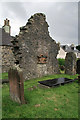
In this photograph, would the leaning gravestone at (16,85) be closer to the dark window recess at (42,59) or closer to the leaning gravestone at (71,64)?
the dark window recess at (42,59)

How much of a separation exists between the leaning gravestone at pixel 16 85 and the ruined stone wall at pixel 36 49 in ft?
13.9

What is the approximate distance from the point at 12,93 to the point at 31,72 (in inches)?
206

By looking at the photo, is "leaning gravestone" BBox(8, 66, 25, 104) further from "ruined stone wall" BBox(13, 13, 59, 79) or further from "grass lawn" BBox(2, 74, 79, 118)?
"ruined stone wall" BBox(13, 13, 59, 79)

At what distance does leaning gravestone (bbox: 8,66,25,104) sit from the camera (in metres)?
4.85

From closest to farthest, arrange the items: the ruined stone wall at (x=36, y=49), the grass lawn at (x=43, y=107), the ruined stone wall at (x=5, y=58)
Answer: the grass lawn at (x=43, y=107) → the ruined stone wall at (x=36, y=49) → the ruined stone wall at (x=5, y=58)

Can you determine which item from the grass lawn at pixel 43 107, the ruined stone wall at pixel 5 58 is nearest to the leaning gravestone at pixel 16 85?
the grass lawn at pixel 43 107

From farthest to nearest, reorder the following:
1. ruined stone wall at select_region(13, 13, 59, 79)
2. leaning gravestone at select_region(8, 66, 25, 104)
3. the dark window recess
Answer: the dark window recess
ruined stone wall at select_region(13, 13, 59, 79)
leaning gravestone at select_region(8, 66, 25, 104)

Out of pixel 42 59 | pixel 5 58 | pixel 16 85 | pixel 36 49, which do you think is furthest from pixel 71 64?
pixel 16 85

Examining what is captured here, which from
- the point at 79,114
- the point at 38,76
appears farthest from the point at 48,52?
the point at 79,114

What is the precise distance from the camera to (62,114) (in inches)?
161

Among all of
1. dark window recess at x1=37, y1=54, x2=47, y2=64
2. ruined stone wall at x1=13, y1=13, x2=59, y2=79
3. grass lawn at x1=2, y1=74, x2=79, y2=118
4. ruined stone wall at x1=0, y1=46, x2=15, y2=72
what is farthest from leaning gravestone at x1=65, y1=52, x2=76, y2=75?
ruined stone wall at x1=0, y1=46, x2=15, y2=72

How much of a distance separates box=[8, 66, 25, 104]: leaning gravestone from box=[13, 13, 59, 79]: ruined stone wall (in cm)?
423

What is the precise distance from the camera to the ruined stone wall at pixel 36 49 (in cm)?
973

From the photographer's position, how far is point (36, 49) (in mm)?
11156
